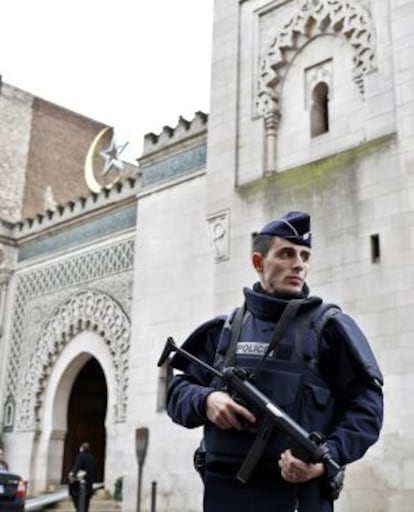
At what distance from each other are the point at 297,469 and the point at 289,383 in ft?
0.84

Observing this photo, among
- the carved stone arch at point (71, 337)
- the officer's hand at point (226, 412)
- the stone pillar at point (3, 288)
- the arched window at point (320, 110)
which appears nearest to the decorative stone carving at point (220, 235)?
the arched window at point (320, 110)

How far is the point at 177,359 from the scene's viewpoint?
245 centimetres

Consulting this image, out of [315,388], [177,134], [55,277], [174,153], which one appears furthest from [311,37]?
[315,388]

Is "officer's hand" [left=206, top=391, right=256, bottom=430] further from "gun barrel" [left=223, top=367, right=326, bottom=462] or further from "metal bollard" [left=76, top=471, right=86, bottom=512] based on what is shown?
"metal bollard" [left=76, top=471, right=86, bottom=512]

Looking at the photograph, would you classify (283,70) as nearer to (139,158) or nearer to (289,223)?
(139,158)

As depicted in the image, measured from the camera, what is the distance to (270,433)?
2.03m

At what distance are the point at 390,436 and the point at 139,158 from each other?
743 centimetres

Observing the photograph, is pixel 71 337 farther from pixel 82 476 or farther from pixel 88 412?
pixel 82 476

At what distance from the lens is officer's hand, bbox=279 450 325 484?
1.93 meters

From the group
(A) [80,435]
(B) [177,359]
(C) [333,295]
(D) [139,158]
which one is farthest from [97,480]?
(B) [177,359]

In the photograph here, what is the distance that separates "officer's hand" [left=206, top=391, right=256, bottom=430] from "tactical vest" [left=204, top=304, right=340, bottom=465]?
45mm

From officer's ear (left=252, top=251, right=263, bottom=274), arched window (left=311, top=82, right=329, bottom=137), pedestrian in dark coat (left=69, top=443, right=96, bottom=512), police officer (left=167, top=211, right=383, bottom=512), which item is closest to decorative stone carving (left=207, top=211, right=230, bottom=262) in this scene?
arched window (left=311, top=82, right=329, bottom=137)

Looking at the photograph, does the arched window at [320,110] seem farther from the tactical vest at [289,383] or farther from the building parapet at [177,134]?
the tactical vest at [289,383]

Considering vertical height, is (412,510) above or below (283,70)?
below
